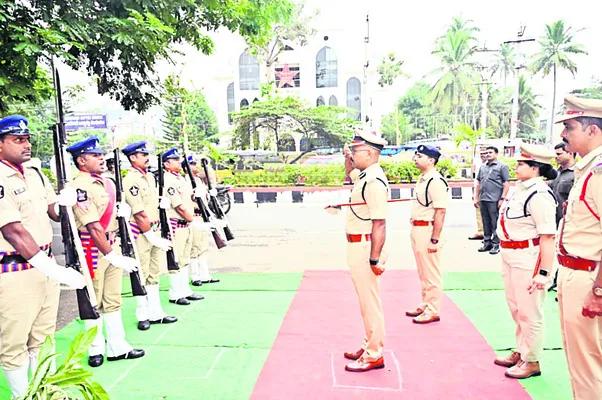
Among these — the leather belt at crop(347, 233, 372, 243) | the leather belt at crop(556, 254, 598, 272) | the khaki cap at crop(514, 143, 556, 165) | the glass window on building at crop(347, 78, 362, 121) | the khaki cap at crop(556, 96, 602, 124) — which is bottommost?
the leather belt at crop(347, 233, 372, 243)

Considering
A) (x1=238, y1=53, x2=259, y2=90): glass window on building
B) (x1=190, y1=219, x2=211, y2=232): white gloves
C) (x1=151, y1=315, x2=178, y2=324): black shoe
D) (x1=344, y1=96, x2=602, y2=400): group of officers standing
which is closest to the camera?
(x1=344, y1=96, x2=602, y2=400): group of officers standing

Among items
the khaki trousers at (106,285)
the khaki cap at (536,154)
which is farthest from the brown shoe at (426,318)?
the khaki trousers at (106,285)

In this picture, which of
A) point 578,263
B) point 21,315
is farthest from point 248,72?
point 578,263

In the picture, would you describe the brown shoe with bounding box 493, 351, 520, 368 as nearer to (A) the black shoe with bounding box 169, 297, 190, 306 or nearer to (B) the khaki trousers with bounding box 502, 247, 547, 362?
(B) the khaki trousers with bounding box 502, 247, 547, 362

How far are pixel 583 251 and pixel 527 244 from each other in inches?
37.7

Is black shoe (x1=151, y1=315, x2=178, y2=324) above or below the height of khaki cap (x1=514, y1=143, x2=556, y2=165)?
below

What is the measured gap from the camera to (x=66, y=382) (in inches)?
82.2

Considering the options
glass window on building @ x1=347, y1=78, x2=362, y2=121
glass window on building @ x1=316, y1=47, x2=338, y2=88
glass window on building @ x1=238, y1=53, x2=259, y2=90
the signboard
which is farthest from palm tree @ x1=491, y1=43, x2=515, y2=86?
the signboard

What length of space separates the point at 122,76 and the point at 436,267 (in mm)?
5286

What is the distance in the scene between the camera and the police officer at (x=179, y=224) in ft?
16.6

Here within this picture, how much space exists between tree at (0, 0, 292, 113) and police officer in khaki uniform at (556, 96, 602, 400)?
4408 mm

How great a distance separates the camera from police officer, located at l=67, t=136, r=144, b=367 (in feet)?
11.5

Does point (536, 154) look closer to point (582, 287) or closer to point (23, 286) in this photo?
point (582, 287)

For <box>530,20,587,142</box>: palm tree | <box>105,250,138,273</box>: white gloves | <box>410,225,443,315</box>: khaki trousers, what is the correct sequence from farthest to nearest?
<box>530,20,587,142</box>: palm tree → <box>410,225,443,315</box>: khaki trousers → <box>105,250,138,273</box>: white gloves
